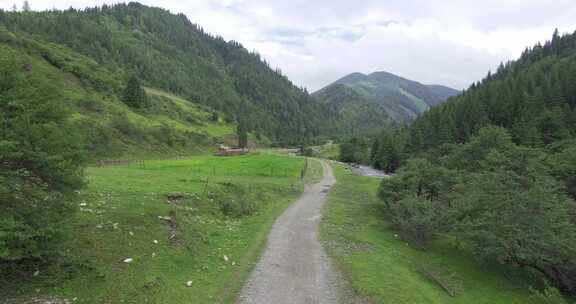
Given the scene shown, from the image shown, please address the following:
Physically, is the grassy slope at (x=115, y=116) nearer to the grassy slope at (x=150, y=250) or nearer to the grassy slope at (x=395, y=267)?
the grassy slope at (x=150, y=250)

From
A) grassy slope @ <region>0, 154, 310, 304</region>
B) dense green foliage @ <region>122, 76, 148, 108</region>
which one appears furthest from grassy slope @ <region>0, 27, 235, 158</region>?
grassy slope @ <region>0, 154, 310, 304</region>

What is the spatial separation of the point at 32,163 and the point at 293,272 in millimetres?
13570

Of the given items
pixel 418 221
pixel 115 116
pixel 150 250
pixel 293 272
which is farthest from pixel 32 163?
pixel 115 116

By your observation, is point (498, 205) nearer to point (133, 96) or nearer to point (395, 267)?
point (395, 267)

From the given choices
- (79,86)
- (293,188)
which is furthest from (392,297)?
(79,86)

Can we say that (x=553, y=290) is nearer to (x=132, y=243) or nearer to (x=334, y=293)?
(x=334, y=293)

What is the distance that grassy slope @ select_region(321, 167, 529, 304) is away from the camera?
58.0 ft

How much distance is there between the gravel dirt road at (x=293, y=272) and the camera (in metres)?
15.4

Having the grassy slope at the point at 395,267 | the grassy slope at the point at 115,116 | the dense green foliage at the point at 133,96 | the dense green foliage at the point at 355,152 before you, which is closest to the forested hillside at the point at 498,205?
the grassy slope at the point at 395,267

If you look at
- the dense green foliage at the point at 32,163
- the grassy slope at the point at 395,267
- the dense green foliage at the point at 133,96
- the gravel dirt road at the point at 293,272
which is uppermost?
the dense green foliage at the point at 133,96

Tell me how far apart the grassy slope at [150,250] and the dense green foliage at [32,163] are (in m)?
2.07

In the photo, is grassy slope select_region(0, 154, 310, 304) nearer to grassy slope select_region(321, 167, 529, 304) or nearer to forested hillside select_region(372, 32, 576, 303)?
grassy slope select_region(321, 167, 529, 304)

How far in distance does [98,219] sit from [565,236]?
33310 mm

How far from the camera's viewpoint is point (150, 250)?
17.3 m
